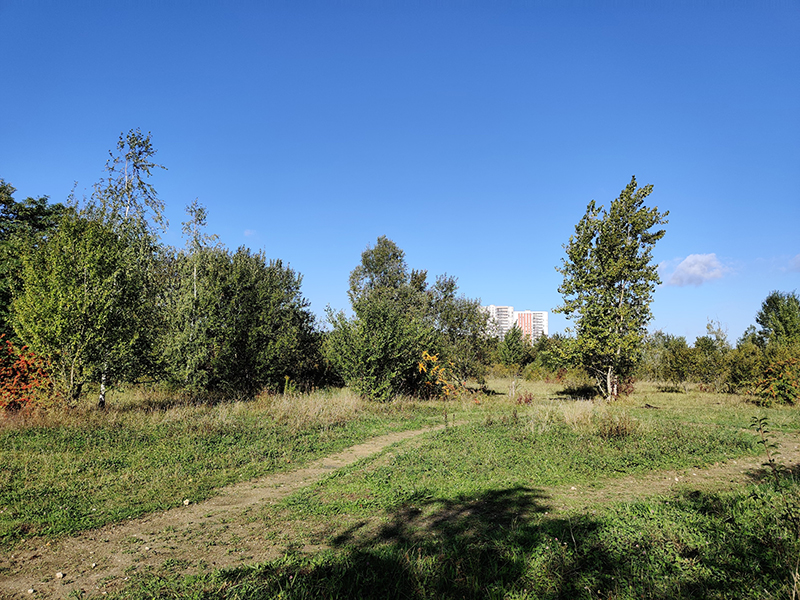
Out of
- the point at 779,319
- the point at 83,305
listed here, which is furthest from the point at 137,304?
the point at 779,319

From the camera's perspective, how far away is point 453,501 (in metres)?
5.65

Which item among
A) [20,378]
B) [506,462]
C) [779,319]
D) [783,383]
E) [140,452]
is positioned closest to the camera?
[506,462]

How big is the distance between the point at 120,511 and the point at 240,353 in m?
12.8

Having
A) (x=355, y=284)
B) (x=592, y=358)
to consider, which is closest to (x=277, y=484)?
(x=592, y=358)

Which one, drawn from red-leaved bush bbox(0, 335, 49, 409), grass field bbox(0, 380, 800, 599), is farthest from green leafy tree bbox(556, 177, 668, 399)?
red-leaved bush bbox(0, 335, 49, 409)

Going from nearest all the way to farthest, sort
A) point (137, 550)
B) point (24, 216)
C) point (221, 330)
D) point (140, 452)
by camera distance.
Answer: point (137, 550)
point (140, 452)
point (221, 330)
point (24, 216)

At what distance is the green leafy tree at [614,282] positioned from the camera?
16375 millimetres

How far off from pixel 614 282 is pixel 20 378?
64.2 feet

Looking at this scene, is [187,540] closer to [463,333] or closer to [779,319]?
[463,333]

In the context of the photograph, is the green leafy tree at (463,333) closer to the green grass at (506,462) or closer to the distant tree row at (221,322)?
the distant tree row at (221,322)

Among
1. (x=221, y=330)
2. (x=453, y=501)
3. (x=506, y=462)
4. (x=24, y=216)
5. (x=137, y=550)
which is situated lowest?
(x=137, y=550)

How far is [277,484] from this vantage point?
6957 millimetres

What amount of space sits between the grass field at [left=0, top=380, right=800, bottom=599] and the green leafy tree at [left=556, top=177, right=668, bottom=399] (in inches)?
200

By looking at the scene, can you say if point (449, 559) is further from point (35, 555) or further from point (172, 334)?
point (172, 334)
